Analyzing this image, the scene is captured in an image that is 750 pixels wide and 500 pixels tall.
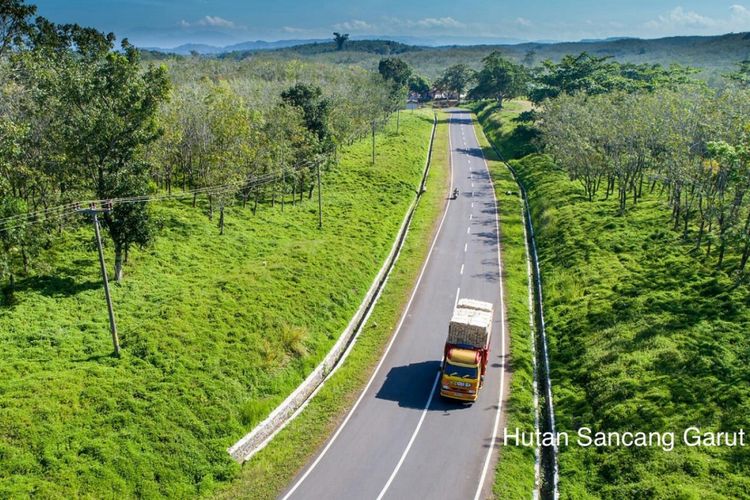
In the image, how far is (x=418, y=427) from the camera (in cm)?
2614

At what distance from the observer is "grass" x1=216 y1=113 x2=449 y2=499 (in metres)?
22.9

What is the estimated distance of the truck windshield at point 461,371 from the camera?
27.2 m

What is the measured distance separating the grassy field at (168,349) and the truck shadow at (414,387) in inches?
198

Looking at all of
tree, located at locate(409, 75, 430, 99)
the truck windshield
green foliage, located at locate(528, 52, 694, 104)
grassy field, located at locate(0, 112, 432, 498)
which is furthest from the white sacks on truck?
tree, located at locate(409, 75, 430, 99)

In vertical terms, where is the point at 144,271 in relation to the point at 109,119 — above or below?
below

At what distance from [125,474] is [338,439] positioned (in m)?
9.88

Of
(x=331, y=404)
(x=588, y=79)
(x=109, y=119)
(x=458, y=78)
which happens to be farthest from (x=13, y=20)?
(x=458, y=78)

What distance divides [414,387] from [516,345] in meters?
8.47

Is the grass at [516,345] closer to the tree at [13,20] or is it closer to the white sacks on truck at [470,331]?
the white sacks on truck at [470,331]

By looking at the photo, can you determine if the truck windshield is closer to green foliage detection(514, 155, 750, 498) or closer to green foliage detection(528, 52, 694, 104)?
green foliage detection(514, 155, 750, 498)

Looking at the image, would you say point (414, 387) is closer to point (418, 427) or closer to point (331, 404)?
point (418, 427)

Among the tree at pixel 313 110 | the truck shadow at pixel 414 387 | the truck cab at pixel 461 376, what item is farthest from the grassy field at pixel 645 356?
the tree at pixel 313 110

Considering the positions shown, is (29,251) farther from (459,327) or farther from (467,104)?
(467,104)

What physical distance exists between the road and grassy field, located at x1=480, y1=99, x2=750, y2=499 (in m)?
3.86
